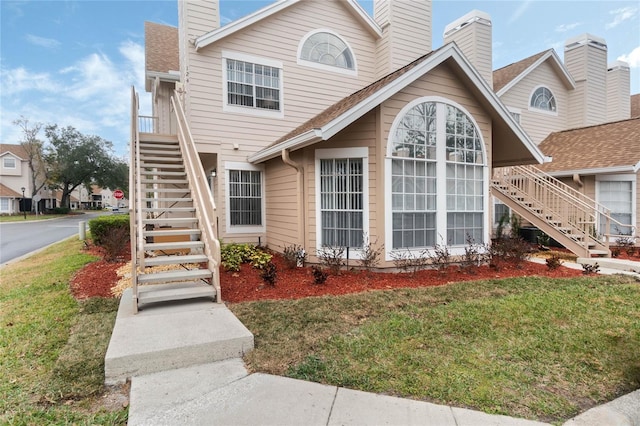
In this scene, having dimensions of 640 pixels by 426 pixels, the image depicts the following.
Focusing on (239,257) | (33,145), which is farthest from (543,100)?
(33,145)

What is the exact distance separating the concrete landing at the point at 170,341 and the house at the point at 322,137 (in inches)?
31.3

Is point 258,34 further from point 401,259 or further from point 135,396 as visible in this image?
point 135,396

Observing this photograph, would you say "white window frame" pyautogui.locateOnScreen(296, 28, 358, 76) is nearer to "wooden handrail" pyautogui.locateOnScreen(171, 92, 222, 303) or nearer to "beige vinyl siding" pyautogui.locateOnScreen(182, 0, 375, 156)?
"beige vinyl siding" pyautogui.locateOnScreen(182, 0, 375, 156)

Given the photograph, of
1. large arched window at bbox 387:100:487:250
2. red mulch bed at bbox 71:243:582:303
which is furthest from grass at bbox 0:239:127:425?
large arched window at bbox 387:100:487:250

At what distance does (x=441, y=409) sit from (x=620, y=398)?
5.24ft

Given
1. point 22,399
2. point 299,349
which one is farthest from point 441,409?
point 22,399

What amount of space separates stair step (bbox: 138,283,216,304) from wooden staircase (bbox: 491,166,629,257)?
9.28m

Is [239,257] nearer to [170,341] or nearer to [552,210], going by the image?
[170,341]

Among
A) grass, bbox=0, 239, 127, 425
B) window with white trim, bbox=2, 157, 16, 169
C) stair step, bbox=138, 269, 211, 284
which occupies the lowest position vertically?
grass, bbox=0, 239, 127, 425

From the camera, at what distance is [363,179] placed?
280 inches

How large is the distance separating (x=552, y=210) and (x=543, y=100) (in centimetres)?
711

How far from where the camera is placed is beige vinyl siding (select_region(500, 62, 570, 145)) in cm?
1403

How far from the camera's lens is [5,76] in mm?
15086

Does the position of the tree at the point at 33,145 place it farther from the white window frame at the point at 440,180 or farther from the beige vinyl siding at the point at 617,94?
the beige vinyl siding at the point at 617,94
